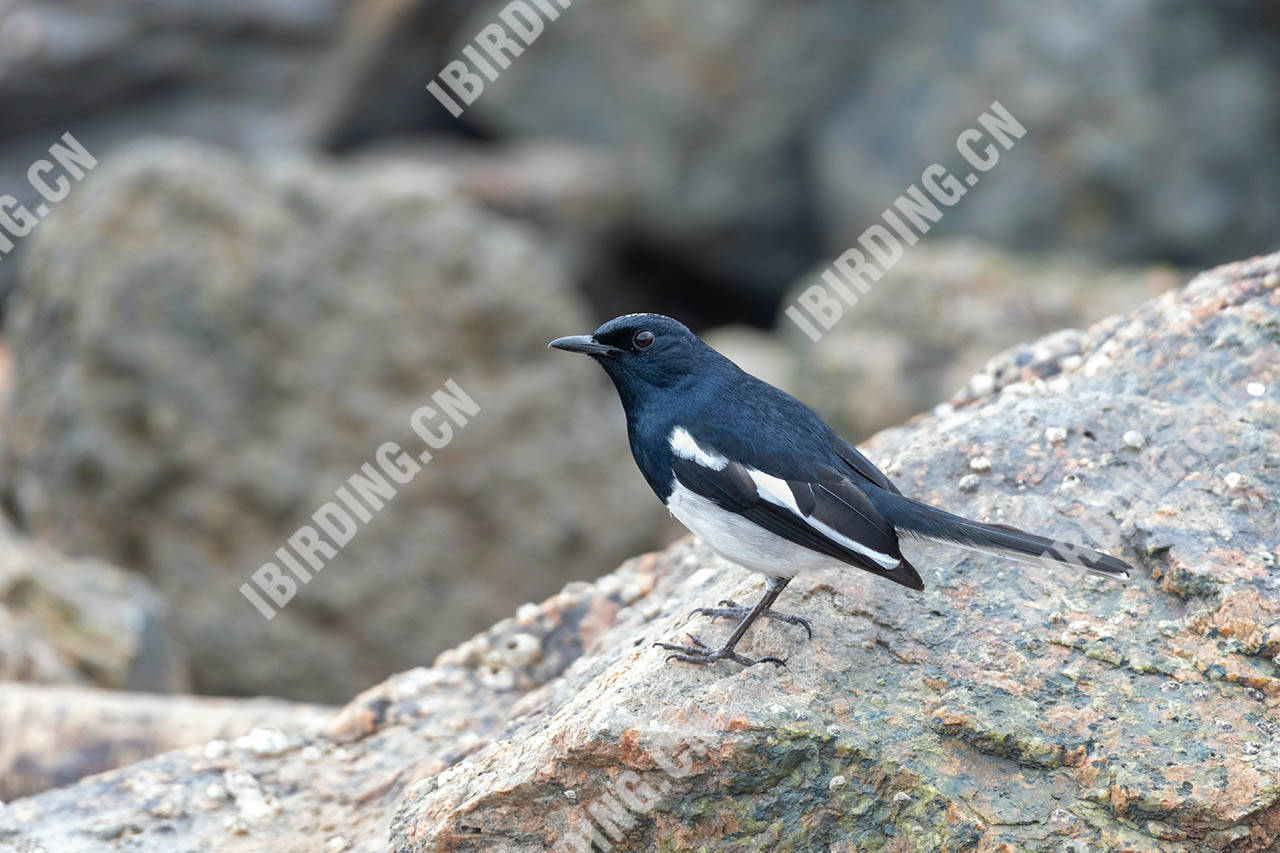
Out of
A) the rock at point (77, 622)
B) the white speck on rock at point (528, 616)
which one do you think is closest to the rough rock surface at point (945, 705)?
the white speck on rock at point (528, 616)

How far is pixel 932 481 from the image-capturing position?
4242 millimetres

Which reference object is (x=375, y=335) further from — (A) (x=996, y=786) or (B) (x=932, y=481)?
(A) (x=996, y=786)

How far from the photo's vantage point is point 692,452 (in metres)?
4.02

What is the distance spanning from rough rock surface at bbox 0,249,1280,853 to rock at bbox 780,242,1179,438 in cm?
410

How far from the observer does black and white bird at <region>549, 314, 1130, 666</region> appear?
3631mm

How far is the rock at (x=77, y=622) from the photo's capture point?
19.4 ft

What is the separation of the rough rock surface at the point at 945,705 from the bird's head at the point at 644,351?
70 cm

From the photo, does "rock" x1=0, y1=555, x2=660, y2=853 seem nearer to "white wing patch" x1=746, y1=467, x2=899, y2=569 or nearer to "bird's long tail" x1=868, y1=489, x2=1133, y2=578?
"white wing patch" x1=746, y1=467, x2=899, y2=569

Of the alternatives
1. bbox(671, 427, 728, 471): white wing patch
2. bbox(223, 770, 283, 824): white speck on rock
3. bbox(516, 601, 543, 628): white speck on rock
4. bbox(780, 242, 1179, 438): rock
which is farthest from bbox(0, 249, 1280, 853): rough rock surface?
bbox(780, 242, 1179, 438): rock

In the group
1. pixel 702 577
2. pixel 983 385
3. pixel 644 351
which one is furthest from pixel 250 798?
pixel 983 385

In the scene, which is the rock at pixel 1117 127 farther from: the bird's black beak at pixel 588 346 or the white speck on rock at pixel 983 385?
the bird's black beak at pixel 588 346

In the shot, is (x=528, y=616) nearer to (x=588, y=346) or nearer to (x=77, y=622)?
(x=588, y=346)

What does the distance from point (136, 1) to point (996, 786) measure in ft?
38.0

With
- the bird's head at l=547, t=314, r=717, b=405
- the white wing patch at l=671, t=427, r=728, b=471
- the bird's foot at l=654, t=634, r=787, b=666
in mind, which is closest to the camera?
the bird's foot at l=654, t=634, r=787, b=666
